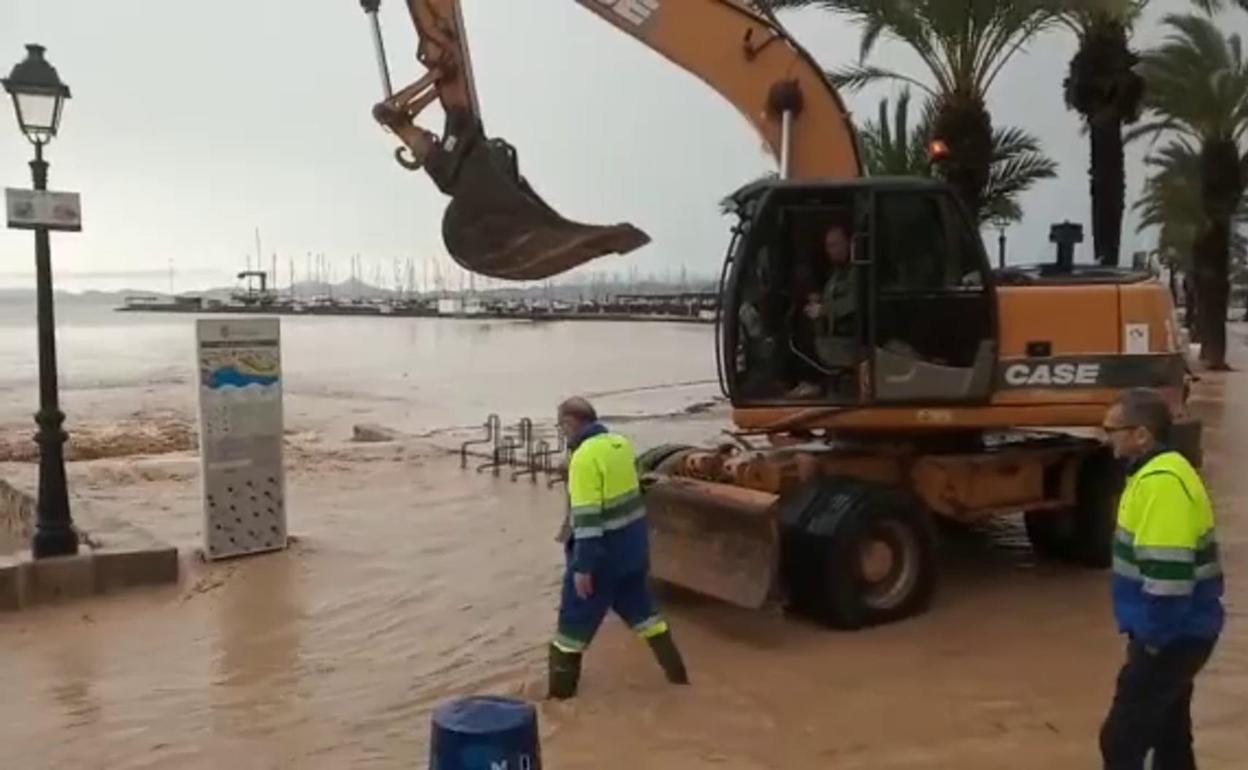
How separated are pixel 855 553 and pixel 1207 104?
26.4 m

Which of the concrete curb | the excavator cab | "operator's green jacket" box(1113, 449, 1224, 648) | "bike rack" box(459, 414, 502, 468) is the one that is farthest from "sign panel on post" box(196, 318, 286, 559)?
"operator's green jacket" box(1113, 449, 1224, 648)

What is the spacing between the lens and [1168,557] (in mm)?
5027

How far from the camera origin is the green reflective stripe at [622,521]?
7.41 m

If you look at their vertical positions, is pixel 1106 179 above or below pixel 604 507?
above

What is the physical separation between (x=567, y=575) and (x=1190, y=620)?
3.39 meters

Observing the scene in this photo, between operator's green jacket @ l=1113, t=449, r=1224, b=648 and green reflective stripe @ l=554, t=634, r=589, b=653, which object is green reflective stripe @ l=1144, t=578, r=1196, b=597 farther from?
green reflective stripe @ l=554, t=634, r=589, b=653

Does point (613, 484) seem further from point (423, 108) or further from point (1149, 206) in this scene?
point (1149, 206)

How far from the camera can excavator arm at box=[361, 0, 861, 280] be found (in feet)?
32.1

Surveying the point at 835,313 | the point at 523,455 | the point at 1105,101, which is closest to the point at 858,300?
the point at 835,313

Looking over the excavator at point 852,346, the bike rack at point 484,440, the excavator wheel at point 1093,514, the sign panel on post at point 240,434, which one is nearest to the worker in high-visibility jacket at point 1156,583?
the excavator at point 852,346

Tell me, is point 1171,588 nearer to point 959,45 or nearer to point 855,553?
point 855,553

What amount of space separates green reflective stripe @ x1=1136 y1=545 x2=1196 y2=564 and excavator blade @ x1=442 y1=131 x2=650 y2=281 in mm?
5100

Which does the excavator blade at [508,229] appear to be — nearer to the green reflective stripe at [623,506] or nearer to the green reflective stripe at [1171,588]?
the green reflective stripe at [623,506]

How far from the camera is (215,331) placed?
11.8 metres
